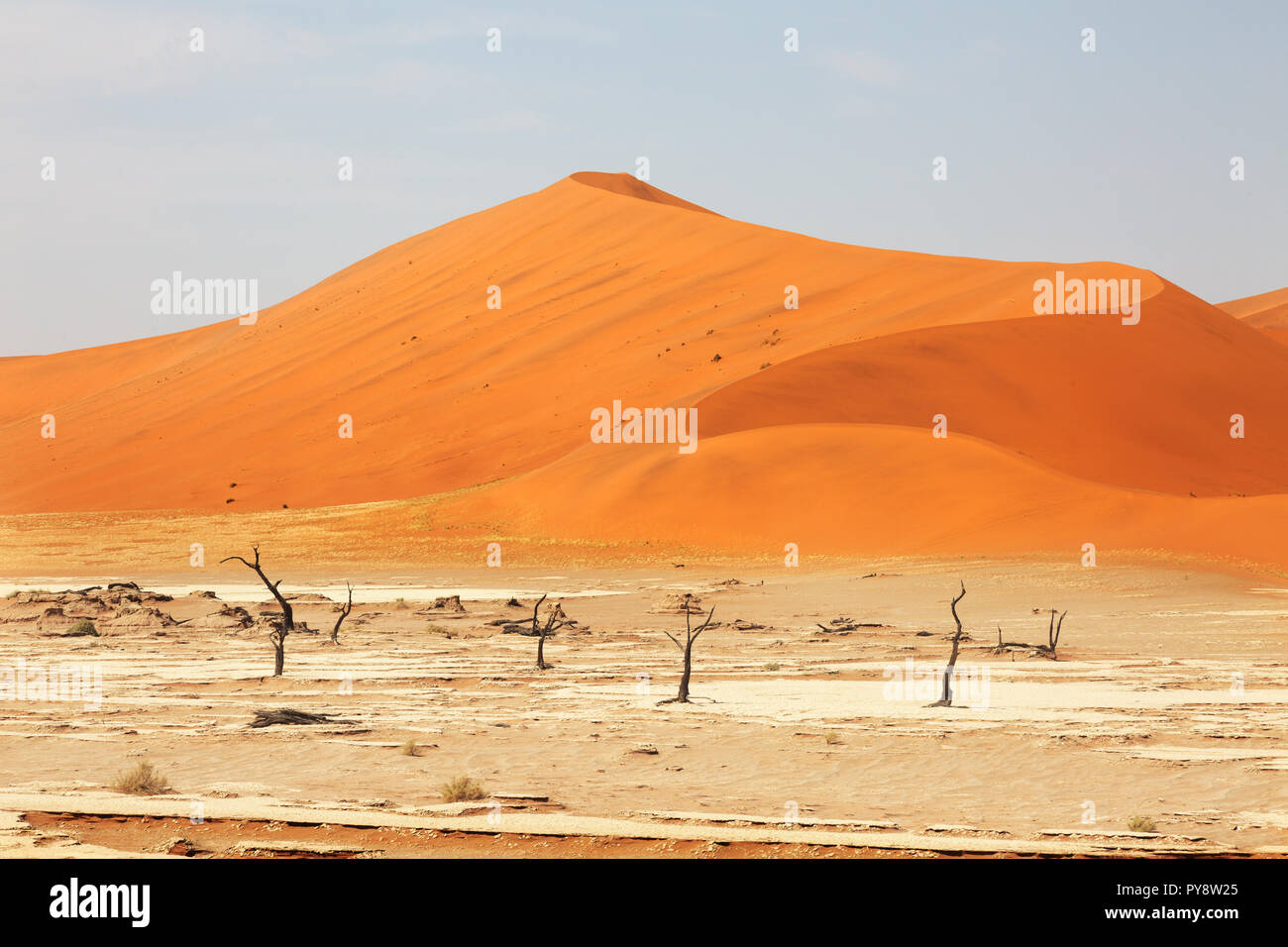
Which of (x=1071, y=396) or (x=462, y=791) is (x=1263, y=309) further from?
(x=462, y=791)

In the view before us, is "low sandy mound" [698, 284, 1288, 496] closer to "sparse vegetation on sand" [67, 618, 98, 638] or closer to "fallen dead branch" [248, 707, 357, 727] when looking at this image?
"sparse vegetation on sand" [67, 618, 98, 638]

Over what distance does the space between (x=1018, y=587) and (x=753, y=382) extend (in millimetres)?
24905

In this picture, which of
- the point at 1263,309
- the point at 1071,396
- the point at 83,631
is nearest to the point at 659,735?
the point at 83,631

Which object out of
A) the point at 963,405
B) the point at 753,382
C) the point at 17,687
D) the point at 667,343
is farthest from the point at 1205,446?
the point at 17,687

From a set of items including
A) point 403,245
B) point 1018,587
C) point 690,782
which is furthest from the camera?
point 403,245

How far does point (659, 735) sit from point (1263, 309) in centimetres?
16048

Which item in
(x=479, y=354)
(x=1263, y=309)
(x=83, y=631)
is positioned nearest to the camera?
(x=83, y=631)

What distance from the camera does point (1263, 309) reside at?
156875 mm

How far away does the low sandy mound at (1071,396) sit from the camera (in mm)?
53062

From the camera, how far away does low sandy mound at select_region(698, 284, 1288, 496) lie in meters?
53.1
